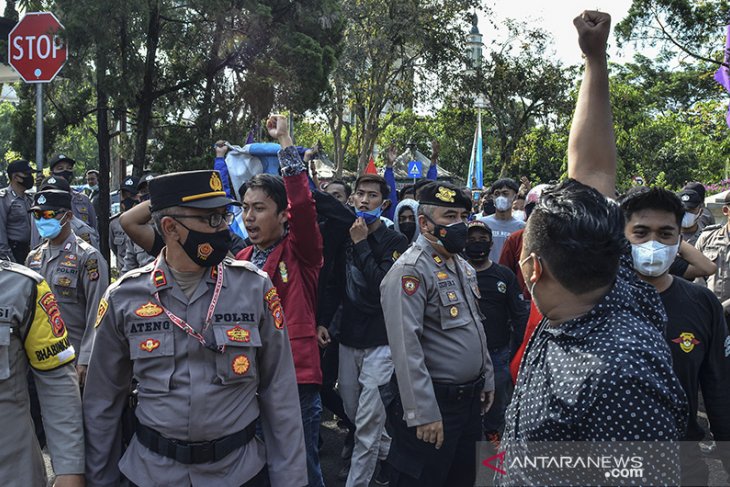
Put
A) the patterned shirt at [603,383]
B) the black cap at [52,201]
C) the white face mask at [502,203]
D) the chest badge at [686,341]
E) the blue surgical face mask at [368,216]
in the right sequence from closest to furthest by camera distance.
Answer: the patterned shirt at [603,383]
the chest badge at [686,341]
the black cap at [52,201]
the blue surgical face mask at [368,216]
the white face mask at [502,203]

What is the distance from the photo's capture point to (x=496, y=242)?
7992mm

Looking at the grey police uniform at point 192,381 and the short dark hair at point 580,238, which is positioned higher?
the short dark hair at point 580,238

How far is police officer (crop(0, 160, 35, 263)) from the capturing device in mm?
9375

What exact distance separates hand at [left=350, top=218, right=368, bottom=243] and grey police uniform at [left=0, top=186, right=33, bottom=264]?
5.72m

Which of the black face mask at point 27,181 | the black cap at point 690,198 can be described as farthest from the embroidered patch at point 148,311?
the black face mask at point 27,181

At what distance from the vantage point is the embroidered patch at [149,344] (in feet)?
9.43

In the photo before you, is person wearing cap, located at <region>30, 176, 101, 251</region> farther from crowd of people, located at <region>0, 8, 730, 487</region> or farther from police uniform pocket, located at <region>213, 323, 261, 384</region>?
police uniform pocket, located at <region>213, 323, 261, 384</region>

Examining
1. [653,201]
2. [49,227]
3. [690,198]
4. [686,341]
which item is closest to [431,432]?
[686,341]

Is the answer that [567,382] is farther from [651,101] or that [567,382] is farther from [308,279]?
[651,101]

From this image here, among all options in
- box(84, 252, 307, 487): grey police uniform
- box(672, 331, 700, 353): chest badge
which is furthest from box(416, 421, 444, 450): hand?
box(672, 331, 700, 353): chest badge

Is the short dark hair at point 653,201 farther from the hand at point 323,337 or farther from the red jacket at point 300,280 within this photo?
the hand at point 323,337

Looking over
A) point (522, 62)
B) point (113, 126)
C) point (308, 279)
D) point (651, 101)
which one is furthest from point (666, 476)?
point (651, 101)

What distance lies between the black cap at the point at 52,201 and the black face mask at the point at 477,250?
125 inches

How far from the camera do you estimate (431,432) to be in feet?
13.0
